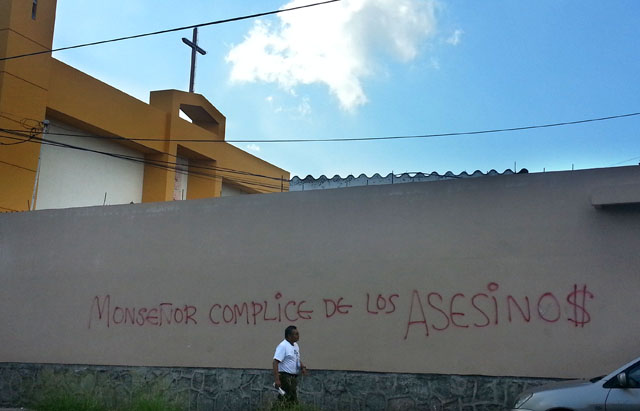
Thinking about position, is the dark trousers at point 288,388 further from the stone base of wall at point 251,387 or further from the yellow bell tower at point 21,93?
the yellow bell tower at point 21,93

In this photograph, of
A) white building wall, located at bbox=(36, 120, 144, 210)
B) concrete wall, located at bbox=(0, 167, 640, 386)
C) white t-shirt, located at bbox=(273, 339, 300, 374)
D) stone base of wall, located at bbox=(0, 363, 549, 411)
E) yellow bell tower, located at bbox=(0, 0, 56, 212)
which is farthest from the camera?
white building wall, located at bbox=(36, 120, 144, 210)

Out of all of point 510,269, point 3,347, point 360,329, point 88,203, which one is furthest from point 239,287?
point 88,203

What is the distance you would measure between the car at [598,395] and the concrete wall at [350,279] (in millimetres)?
1617

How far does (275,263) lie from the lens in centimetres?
969

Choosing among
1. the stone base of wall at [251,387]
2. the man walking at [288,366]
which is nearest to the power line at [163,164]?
the stone base of wall at [251,387]

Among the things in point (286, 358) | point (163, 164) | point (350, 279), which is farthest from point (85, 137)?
point (286, 358)

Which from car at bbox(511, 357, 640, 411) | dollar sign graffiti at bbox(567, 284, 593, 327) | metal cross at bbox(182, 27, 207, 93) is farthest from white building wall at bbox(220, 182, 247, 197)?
car at bbox(511, 357, 640, 411)

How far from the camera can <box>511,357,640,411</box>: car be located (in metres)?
5.97

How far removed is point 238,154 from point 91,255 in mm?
12767

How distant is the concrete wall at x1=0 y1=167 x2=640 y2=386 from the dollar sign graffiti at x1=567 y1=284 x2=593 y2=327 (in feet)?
0.05

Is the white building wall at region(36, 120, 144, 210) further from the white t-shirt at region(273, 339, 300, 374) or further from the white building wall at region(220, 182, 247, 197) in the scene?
the white t-shirt at region(273, 339, 300, 374)

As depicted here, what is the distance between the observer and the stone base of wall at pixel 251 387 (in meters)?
8.20

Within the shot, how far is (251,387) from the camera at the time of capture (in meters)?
9.39

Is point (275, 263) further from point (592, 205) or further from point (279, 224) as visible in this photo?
point (592, 205)
